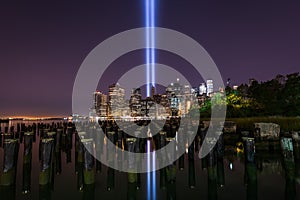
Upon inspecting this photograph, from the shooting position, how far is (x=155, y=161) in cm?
1123

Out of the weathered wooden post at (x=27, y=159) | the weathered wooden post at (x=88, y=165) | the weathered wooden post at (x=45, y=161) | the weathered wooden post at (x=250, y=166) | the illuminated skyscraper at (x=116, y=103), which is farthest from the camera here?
the illuminated skyscraper at (x=116, y=103)

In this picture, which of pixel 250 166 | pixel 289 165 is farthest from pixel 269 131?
pixel 250 166

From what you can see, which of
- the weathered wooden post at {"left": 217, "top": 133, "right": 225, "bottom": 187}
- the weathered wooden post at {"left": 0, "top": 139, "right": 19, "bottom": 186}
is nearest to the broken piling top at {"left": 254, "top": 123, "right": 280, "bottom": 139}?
the weathered wooden post at {"left": 217, "top": 133, "right": 225, "bottom": 187}

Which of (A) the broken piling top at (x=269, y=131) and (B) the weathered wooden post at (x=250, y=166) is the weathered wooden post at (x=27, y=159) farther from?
(A) the broken piling top at (x=269, y=131)

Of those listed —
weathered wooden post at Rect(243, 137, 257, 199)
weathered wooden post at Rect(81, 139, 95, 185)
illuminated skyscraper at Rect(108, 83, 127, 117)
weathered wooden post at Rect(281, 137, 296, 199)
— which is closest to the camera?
weathered wooden post at Rect(81, 139, 95, 185)

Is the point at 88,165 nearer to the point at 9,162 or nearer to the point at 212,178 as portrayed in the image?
the point at 9,162

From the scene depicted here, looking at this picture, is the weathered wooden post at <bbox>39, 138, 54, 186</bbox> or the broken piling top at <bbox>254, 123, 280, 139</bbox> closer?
the weathered wooden post at <bbox>39, 138, 54, 186</bbox>

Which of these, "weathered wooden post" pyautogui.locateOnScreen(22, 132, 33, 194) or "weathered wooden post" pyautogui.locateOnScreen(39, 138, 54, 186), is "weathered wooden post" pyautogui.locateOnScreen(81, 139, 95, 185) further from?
"weathered wooden post" pyautogui.locateOnScreen(22, 132, 33, 194)

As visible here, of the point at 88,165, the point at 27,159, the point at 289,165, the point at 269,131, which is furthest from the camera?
the point at 269,131

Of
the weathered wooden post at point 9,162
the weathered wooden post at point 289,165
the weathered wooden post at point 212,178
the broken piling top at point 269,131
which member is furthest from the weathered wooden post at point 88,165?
the broken piling top at point 269,131

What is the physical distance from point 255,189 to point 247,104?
22543 mm

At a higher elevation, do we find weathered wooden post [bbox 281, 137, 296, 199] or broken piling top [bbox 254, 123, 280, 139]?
broken piling top [bbox 254, 123, 280, 139]

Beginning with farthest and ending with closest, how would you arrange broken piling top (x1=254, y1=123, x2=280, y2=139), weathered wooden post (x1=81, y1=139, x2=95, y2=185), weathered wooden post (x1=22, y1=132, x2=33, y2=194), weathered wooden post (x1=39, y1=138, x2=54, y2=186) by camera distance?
broken piling top (x1=254, y1=123, x2=280, y2=139)
weathered wooden post (x1=22, y1=132, x2=33, y2=194)
weathered wooden post (x1=81, y1=139, x2=95, y2=185)
weathered wooden post (x1=39, y1=138, x2=54, y2=186)

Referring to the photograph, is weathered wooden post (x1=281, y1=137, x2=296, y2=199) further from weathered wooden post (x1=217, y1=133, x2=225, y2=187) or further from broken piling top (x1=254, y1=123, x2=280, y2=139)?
broken piling top (x1=254, y1=123, x2=280, y2=139)
